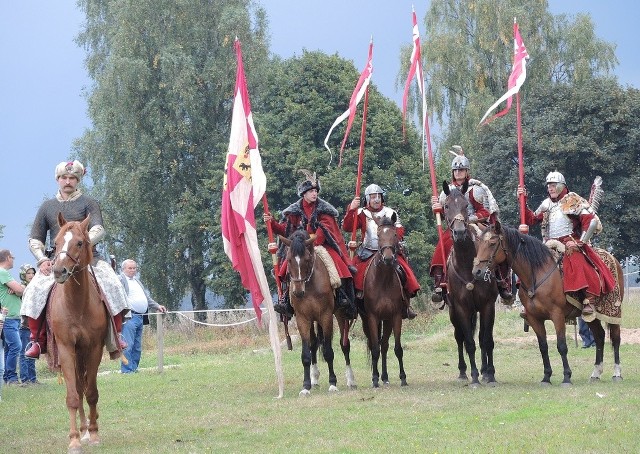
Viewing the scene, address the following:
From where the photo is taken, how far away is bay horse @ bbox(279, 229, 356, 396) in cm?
1467

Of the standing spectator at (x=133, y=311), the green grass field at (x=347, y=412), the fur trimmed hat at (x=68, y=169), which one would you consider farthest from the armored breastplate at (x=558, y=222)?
the standing spectator at (x=133, y=311)

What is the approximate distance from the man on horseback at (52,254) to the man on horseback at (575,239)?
21.6ft

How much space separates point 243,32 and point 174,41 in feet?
9.57

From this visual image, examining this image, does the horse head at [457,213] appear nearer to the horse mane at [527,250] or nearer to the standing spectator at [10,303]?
the horse mane at [527,250]

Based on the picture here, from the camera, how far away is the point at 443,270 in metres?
16.2

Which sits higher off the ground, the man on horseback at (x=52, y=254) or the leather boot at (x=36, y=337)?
the man on horseback at (x=52, y=254)

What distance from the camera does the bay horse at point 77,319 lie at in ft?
33.5

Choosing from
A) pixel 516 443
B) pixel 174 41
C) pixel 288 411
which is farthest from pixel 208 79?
pixel 516 443

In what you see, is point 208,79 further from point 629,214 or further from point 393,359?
point 393,359

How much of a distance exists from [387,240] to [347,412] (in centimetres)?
309

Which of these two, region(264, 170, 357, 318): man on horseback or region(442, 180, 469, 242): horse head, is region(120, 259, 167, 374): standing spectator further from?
region(442, 180, 469, 242): horse head

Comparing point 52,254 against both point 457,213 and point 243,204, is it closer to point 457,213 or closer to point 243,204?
point 243,204

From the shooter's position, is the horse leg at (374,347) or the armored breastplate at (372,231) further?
the armored breastplate at (372,231)

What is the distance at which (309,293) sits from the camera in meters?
15.1
